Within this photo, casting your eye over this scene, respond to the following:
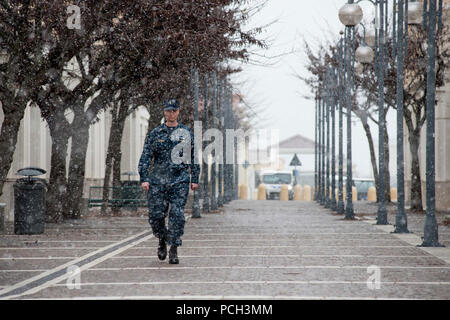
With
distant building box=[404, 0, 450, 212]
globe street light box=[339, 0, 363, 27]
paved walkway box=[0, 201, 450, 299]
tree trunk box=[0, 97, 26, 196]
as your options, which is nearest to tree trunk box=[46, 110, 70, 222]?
paved walkway box=[0, 201, 450, 299]

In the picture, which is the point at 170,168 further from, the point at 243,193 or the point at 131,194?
the point at 243,193

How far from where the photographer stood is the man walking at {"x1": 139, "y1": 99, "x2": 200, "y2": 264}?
11375 mm

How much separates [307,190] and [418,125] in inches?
1233

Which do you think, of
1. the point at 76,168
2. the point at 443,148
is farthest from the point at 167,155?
the point at 443,148

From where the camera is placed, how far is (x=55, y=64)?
1930cm

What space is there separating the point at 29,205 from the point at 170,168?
8.51 meters

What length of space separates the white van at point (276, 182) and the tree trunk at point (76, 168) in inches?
1445

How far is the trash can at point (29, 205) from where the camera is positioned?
1903cm

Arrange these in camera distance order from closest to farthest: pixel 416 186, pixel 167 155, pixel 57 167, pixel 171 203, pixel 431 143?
pixel 167 155 < pixel 171 203 < pixel 431 143 < pixel 57 167 < pixel 416 186

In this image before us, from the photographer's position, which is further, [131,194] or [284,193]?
[284,193]

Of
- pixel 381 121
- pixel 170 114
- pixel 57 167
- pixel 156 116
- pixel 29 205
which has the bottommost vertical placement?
pixel 29 205

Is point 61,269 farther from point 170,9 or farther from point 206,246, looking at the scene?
point 170,9

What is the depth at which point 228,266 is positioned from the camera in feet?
38.4

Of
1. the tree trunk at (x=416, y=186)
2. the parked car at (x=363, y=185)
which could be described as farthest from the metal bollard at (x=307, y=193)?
the tree trunk at (x=416, y=186)
